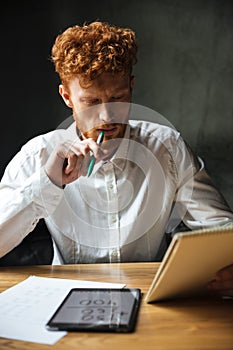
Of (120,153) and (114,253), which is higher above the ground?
(120,153)

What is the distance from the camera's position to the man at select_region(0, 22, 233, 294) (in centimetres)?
137

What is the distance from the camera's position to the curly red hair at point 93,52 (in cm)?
139

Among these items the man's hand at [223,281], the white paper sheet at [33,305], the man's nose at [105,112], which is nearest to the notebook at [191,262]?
the man's hand at [223,281]

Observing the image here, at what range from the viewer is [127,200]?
153 centimetres

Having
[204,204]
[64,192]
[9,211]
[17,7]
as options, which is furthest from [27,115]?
[204,204]

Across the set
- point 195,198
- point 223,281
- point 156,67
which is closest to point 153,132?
point 195,198

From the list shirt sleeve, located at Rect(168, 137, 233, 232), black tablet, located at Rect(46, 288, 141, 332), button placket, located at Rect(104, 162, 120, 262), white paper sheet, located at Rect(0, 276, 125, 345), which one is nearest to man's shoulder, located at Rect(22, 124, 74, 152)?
button placket, located at Rect(104, 162, 120, 262)

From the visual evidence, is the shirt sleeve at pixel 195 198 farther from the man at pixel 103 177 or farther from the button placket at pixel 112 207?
the button placket at pixel 112 207

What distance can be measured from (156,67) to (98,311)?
54.8 inches

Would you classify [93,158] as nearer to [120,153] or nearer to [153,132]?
[120,153]

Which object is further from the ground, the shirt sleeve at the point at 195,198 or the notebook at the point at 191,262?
the notebook at the point at 191,262

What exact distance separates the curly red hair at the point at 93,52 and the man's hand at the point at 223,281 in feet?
2.10

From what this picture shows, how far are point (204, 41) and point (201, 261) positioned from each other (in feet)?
4.53

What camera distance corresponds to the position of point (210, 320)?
0.91m
